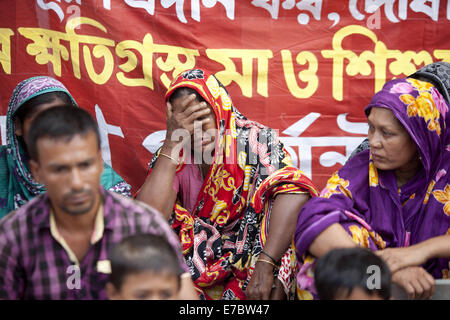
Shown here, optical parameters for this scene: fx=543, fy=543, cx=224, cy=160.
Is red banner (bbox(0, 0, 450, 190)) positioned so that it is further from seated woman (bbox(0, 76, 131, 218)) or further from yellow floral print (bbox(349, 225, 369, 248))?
yellow floral print (bbox(349, 225, 369, 248))

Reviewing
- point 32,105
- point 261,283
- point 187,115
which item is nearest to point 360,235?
point 261,283

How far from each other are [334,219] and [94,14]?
7.39 feet

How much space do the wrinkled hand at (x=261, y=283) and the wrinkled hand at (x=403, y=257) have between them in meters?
0.64

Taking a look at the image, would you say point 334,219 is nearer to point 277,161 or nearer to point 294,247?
point 294,247

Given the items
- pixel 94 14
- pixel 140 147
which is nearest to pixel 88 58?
pixel 94 14

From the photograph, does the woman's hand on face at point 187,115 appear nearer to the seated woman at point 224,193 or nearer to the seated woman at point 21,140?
the seated woman at point 224,193

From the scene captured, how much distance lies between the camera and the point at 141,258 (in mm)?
1922

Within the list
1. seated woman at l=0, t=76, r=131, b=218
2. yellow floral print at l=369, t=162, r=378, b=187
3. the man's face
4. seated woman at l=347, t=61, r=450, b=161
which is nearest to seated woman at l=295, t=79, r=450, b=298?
yellow floral print at l=369, t=162, r=378, b=187

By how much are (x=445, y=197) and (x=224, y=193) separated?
1202 mm

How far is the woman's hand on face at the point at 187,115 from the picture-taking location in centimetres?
307

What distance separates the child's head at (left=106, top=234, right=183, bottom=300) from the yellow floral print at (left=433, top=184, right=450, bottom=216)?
58.6 inches

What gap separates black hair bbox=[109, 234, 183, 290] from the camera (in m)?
1.92

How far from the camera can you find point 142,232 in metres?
2.12

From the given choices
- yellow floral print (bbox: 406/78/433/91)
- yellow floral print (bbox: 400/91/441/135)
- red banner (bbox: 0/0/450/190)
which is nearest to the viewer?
yellow floral print (bbox: 400/91/441/135)
